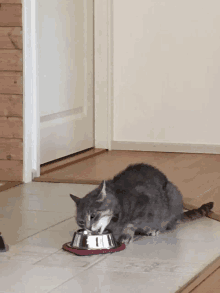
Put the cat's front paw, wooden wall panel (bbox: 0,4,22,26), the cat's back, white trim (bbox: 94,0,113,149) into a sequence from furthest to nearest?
white trim (bbox: 94,0,113,149) < wooden wall panel (bbox: 0,4,22,26) < the cat's back < the cat's front paw

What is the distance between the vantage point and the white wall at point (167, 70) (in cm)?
366

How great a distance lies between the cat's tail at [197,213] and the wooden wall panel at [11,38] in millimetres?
1351

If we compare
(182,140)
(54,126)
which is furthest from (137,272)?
(182,140)

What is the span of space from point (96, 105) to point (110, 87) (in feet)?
0.56

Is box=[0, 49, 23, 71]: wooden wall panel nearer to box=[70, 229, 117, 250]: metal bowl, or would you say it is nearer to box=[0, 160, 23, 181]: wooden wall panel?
box=[0, 160, 23, 181]: wooden wall panel

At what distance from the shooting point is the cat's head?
5.70ft

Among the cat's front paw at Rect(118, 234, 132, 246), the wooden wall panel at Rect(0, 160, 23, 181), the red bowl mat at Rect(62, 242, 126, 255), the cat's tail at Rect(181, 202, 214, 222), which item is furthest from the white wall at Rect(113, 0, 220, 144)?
the red bowl mat at Rect(62, 242, 126, 255)

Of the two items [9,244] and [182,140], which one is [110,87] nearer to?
[182,140]

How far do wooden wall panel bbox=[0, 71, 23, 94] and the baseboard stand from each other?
1208 millimetres

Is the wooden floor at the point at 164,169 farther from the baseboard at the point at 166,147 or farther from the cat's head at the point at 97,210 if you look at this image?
the cat's head at the point at 97,210

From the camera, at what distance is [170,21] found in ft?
12.2

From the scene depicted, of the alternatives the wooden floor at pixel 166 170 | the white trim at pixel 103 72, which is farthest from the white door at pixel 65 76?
the wooden floor at pixel 166 170

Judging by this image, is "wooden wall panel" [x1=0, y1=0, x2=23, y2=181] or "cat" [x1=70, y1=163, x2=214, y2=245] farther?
"wooden wall panel" [x1=0, y1=0, x2=23, y2=181]

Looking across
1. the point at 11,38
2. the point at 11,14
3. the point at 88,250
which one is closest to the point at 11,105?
the point at 11,38
